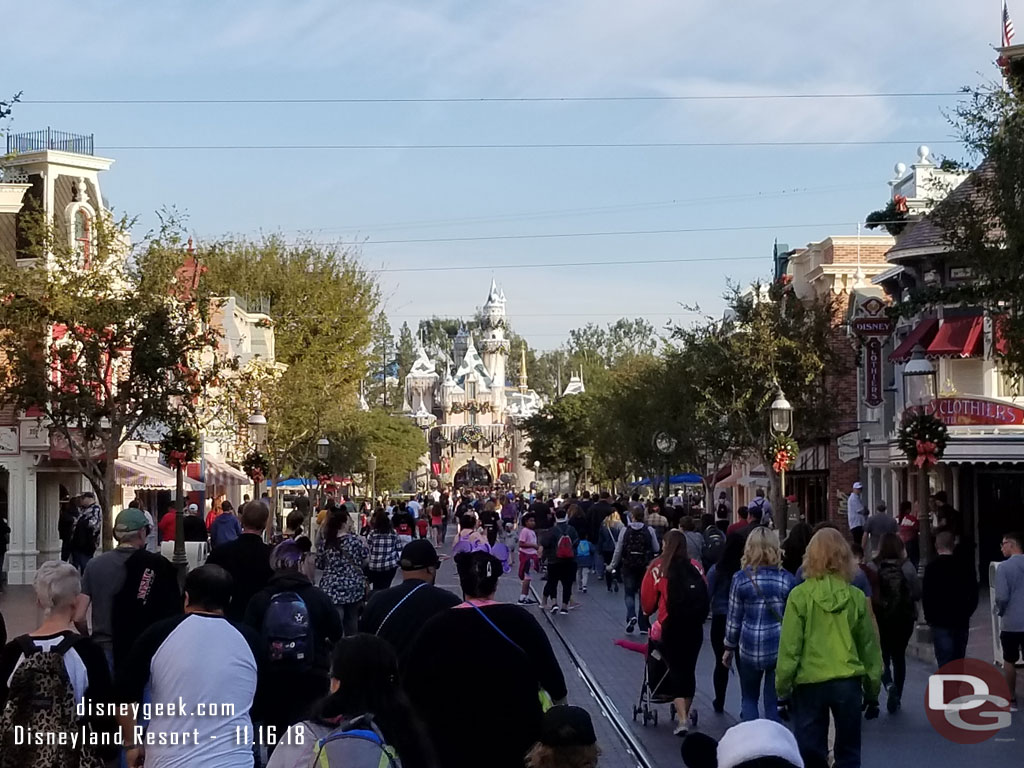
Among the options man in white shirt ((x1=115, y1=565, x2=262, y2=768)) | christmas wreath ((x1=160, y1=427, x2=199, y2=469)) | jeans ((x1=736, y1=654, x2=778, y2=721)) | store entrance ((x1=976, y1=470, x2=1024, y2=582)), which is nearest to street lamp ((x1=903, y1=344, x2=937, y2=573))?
jeans ((x1=736, y1=654, x2=778, y2=721))

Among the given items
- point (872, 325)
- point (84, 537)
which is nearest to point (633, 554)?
point (84, 537)

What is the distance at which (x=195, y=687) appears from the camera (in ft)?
24.5

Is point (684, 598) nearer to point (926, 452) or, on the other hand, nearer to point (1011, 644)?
point (1011, 644)

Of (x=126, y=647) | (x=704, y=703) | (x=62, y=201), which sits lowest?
(x=704, y=703)

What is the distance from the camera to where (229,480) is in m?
50.2

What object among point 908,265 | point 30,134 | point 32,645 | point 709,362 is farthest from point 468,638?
point 709,362

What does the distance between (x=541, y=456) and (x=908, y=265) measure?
229ft

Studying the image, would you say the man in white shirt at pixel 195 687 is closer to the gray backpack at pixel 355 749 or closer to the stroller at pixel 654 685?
the gray backpack at pixel 355 749

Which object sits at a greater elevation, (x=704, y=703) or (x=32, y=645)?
(x=32, y=645)

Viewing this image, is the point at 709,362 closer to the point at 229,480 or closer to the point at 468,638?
the point at 229,480

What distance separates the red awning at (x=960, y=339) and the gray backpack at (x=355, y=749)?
3079cm

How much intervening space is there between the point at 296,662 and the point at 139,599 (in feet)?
4.86

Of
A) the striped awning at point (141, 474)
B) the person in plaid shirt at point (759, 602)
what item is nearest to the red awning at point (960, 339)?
the striped awning at point (141, 474)

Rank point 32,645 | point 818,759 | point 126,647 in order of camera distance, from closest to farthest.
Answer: point 818,759
point 32,645
point 126,647
